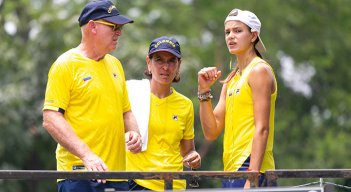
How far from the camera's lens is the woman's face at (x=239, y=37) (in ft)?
22.4

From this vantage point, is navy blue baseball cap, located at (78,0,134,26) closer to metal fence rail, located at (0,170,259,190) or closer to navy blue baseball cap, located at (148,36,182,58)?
navy blue baseball cap, located at (148,36,182,58)

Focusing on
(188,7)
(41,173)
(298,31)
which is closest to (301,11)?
(298,31)

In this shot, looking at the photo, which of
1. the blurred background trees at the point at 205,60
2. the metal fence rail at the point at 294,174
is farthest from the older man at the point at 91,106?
the blurred background trees at the point at 205,60

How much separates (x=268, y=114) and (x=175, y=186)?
105 cm

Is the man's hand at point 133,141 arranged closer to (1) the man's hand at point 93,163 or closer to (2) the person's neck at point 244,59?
(1) the man's hand at point 93,163

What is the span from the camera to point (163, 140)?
7.43 metres

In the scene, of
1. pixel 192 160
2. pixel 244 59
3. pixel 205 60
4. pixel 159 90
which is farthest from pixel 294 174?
pixel 205 60

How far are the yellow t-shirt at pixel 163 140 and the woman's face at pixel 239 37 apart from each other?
0.90 metres

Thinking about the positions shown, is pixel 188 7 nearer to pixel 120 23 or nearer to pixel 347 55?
pixel 347 55

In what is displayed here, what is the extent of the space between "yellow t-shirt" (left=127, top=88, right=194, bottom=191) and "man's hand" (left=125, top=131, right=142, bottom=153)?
62 cm

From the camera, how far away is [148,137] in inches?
292

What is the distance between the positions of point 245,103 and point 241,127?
0.16 metres

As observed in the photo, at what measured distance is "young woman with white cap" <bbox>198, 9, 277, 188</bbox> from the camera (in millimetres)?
6523

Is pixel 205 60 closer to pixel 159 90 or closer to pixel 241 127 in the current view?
pixel 159 90
